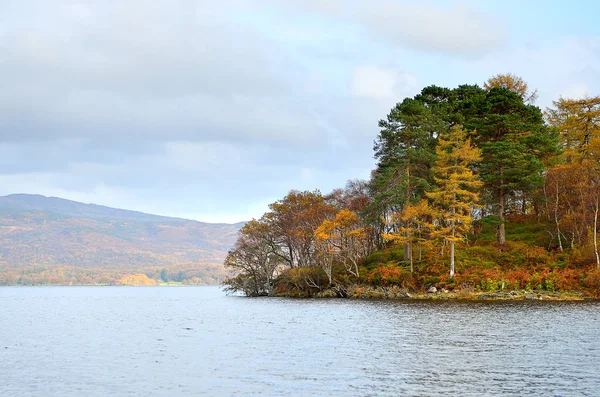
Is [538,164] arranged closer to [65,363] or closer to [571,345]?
[571,345]

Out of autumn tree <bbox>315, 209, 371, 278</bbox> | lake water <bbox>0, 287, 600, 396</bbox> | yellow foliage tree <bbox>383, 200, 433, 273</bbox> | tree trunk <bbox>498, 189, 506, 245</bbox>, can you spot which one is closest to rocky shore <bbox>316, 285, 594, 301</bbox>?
autumn tree <bbox>315, 209, 371, 278</bbox>

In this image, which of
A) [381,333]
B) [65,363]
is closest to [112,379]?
[65,363]

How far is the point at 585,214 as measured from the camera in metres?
75.1

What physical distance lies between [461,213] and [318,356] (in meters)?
51.3

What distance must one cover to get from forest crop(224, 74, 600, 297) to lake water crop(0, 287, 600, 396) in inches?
894

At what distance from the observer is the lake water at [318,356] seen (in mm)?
23969

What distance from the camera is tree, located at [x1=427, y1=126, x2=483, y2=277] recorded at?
7675 cm

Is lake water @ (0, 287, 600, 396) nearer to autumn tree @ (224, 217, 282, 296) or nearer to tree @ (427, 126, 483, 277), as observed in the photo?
tree @ (427, 126, 483, 277)

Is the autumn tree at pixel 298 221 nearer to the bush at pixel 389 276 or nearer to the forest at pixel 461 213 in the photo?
the forest at pixel 461 213

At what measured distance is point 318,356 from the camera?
104 feet

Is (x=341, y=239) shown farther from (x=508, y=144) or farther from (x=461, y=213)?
(x=508, y=144)

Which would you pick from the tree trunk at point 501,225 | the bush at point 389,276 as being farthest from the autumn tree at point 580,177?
the bush at point 389,276

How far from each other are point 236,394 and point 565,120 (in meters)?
92.4

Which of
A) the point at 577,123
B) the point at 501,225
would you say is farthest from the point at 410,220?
the point at 577,123
